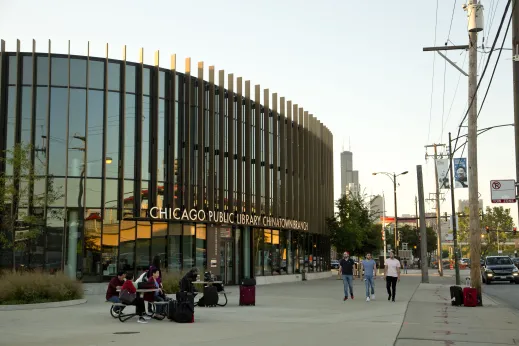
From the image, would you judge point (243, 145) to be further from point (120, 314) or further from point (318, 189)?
point (120, 314)

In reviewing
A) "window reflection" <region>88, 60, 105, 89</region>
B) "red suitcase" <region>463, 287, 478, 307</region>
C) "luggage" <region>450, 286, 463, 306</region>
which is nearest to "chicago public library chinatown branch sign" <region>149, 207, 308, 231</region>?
"window reflection" <region>88, 60, 105, 89</region>

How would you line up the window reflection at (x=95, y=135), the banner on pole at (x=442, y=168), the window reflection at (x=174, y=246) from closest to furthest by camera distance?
the window reflection at (x=95, y=135), the window reflection at (x=174, y=246), the banner on pole at (x=442, y=168)

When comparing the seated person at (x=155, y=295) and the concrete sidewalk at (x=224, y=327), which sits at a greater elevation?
the seated person at (x=155, y=295)

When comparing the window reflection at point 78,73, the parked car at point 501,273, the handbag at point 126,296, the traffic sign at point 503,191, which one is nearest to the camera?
the handbag at point 126,296

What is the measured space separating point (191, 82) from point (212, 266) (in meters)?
10.6

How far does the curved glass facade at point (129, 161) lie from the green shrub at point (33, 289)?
5587mm

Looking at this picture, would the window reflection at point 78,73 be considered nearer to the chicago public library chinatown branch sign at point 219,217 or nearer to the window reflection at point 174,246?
the chicago public library chinatown branch sign at point 219,217

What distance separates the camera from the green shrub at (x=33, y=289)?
22891mm

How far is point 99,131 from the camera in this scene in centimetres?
3269

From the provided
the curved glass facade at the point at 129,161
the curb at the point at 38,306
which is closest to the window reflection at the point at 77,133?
the curved glass facade at the point at 129,161

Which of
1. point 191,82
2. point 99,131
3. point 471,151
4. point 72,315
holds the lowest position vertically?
point 72,315

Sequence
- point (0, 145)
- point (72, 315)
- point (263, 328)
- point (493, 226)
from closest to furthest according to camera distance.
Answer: point (263, 328), point (72, 315), point (0, 145), point (493, 226)

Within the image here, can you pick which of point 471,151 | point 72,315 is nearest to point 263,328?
point 72,315

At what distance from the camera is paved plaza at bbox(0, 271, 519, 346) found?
13.6 meters
